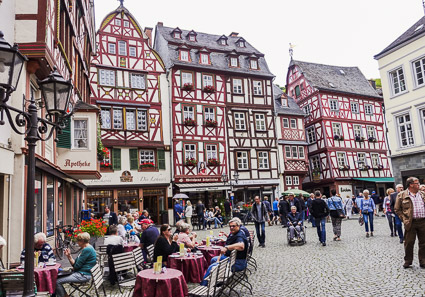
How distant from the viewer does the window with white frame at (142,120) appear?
25.2 metres

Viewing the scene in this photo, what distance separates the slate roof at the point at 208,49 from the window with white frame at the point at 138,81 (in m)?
2.47

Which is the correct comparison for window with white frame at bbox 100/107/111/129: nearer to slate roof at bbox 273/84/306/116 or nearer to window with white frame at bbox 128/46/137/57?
window with white frame at bbox 128/46/137/57

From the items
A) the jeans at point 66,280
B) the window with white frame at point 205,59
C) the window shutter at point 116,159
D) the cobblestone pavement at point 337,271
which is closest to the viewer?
the jeans at point 66,280

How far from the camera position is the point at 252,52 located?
3181 centimetres

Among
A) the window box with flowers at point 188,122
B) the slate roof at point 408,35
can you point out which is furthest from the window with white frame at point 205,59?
the slate roof at point 408,35

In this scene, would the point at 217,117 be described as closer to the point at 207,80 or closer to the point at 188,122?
the point at 188,122

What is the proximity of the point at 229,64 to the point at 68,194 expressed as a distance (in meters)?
17.7

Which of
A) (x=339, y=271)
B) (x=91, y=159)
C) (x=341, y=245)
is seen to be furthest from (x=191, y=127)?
(x=339, y=271)

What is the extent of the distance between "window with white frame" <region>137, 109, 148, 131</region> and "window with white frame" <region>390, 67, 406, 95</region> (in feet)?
53.0

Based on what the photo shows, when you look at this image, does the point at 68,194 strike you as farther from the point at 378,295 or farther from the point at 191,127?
the point at 378,295

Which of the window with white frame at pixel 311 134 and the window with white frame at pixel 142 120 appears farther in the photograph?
the window with white frame at pixel 311 134

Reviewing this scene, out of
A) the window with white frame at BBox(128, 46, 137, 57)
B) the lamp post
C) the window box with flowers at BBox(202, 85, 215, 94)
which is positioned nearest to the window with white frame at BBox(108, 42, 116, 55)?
the window with white frame at BBox(128, 46, 137, 57)

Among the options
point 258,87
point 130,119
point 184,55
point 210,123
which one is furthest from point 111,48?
point 258,87

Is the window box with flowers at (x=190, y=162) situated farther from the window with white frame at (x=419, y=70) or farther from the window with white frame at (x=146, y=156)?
the window with white frame at (x=419, y=70)
